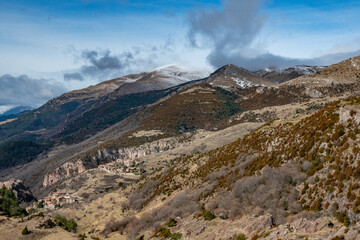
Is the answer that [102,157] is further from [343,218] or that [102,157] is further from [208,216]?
[343,218]

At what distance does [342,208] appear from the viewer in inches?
773

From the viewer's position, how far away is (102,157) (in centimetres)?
17300

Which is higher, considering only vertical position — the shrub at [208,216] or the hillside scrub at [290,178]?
the hillside scrub at [290,178]

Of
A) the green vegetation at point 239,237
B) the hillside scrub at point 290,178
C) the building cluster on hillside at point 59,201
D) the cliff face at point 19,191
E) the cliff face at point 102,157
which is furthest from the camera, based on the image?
the cliff face at point 102,157

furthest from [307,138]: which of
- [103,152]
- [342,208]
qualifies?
[103,152]

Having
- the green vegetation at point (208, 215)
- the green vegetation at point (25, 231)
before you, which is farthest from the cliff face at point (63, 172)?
the green vegetation at point (208, 215)

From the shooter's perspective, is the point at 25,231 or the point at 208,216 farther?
the point at 25,231

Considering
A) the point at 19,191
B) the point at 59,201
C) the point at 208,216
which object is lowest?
the point at 59,201

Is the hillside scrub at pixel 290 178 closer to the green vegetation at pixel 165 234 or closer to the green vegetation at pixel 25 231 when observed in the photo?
the green vegetation at pixel 165 234

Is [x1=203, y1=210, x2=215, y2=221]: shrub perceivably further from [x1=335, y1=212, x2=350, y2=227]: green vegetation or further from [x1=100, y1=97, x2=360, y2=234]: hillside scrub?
[x1=335, y1=212, x2=350, y2=227]: green vegetation

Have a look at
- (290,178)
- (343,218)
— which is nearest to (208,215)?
(290,178)

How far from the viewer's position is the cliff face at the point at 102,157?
161 meters

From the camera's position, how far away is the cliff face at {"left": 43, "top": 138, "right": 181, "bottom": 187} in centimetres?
16138

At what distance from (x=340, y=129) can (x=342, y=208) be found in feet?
31.7
